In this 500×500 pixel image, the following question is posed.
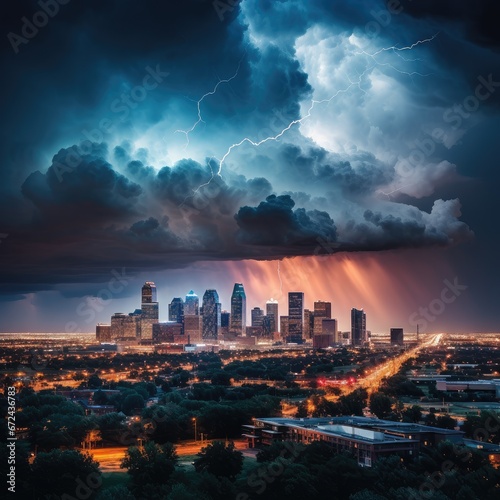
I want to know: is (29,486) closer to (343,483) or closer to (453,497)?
(343,483)

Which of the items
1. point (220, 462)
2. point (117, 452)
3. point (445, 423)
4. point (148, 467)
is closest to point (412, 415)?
point (445, 423)

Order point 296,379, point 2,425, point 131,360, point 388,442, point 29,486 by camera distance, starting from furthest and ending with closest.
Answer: point 131,360, point 296,379, point 2,425, point 388,442, point 29,486

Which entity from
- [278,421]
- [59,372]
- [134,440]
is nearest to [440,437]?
[278,421]

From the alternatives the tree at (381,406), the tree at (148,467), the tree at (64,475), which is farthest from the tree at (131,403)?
the tree at (64,475)

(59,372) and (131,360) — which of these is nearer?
(59,372)

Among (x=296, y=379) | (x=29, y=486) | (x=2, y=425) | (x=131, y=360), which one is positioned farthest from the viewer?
(x=131, y=360)
